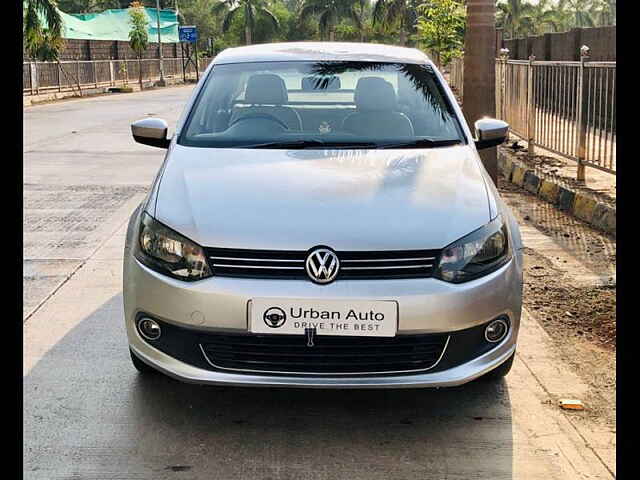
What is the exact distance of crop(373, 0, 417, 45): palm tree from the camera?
6384 centimetres

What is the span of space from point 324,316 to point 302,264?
22cm

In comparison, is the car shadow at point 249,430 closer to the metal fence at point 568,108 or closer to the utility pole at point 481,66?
the metal fence at point 568,108

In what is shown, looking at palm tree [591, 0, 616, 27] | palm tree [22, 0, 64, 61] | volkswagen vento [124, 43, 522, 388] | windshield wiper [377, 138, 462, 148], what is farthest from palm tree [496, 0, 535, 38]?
volkswagen vento [124, 43, 522, 388]

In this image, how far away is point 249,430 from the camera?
3.79 meters

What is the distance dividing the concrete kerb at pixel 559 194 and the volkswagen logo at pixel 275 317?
4.95 m

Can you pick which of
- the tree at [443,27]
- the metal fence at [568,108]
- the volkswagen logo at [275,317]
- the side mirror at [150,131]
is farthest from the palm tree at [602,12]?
the volkswagen logo at [275,317]

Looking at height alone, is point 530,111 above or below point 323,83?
below

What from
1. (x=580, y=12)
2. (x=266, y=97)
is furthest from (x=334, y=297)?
(x=580, y=12)

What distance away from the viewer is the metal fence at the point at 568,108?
29.0 feet

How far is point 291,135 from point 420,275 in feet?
4.61

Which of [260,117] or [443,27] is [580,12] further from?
[260,117]

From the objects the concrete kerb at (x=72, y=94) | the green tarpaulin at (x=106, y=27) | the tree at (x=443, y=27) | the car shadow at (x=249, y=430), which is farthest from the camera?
the green tarpaulin at (x=106, y=27)

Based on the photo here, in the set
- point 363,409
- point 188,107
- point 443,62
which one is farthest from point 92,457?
point 443,62

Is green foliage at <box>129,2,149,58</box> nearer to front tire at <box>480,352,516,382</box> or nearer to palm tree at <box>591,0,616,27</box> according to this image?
front tire at <box>480,352,516,382</box>
